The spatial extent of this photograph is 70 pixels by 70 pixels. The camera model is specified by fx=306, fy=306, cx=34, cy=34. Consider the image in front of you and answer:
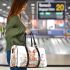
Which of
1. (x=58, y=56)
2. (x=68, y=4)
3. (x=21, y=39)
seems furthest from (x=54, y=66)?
(x=21, y=39)

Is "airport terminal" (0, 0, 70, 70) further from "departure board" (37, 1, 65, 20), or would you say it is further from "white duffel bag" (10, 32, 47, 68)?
"white duffel bag" (10, 32, 47, 68)

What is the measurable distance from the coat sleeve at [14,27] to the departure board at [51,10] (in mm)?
4968

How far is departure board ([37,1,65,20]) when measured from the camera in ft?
29.1

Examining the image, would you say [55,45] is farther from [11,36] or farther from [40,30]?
[11,36]

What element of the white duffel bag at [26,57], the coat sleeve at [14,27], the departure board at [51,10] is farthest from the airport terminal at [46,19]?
the white duffel bag at [26,57]

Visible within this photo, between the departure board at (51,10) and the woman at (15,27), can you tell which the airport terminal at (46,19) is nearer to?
the departure board at (51,10)

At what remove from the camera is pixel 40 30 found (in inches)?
349

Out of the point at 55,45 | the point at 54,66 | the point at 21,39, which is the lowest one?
the point at 54,66

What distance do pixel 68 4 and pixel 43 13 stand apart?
0.79 m

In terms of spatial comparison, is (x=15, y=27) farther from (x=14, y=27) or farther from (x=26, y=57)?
(x=26, y=57)

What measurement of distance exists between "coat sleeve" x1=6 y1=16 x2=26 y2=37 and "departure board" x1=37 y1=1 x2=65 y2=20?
16.3 ft

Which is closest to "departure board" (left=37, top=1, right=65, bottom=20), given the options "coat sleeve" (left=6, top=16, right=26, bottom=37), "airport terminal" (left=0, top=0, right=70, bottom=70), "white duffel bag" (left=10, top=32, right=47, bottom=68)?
"airport terminal" (left=0, top=0, right=70, bottom=70)

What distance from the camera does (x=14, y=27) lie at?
396 centimetres

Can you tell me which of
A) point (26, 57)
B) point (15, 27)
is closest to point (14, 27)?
point (15, 27)
